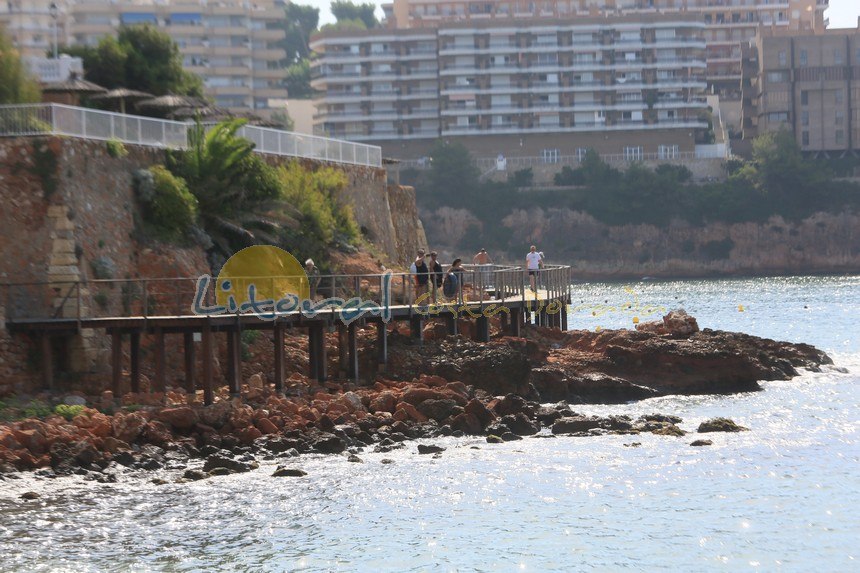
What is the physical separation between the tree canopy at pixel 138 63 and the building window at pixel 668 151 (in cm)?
8342

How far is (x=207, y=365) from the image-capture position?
108 ft

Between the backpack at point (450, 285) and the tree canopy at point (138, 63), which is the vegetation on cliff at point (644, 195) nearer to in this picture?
the tree canopy at point (138, 63)

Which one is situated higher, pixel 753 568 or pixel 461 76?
pixel 461 76

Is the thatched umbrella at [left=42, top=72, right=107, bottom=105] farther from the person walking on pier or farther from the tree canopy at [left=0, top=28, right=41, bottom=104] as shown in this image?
the person walking on pier

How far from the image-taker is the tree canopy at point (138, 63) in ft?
182

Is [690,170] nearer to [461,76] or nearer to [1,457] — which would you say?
[461,76]

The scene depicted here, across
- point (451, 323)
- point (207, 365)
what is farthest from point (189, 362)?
point (451, 323)

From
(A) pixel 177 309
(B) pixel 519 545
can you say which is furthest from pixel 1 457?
(B) pixel 519 545

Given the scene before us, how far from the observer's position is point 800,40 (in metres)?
136

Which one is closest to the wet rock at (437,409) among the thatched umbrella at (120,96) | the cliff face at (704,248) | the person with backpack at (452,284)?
the person with backpack at (452,284)

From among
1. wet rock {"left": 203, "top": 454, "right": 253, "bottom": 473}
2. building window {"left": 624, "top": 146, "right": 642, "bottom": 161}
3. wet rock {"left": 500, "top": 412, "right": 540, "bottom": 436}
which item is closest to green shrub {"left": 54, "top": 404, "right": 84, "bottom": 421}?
wet rock {"left": 203, "top": 454, "right": 253, "bottom": 473}

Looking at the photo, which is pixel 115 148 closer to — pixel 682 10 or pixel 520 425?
pixel 520 425

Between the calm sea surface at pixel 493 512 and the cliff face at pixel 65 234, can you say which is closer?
the calm sea surface at pixel 493 512

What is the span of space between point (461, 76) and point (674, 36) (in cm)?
2107
